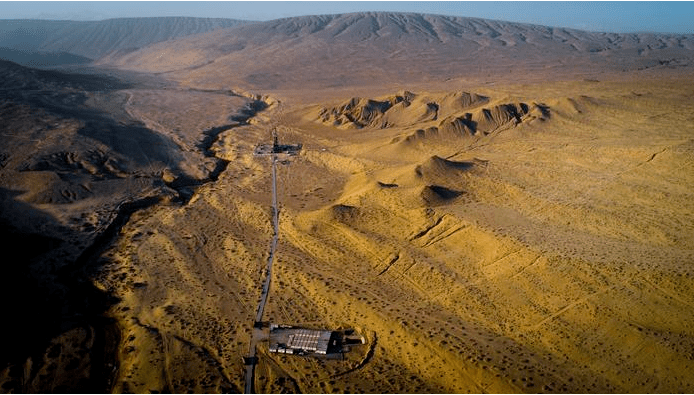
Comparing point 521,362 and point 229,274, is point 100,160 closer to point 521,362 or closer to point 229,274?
point 229,274

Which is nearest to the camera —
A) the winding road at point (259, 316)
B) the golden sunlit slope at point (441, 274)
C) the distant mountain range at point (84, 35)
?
the golden sunlit slope at point (441, 274)

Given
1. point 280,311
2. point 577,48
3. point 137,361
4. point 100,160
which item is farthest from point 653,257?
point 577,48

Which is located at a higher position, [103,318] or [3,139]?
[3,139]

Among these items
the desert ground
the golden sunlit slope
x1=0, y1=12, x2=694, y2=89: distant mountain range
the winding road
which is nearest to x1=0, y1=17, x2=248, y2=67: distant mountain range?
x1=0, y1=12, x2=694, y2=89: distant mountain range

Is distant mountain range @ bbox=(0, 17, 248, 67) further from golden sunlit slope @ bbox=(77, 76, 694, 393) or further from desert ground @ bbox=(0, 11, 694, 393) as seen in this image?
golden sunlit slope @ bbox=(77, 76, 694, 393)

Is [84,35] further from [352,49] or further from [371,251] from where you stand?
[371,251]

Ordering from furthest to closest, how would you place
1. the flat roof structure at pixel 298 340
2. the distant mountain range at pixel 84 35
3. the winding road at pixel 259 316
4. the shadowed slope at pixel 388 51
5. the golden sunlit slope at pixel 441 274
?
the distant mountain range at pixel 84 35
the shadowed slope at pixel 388 51
the flat roof structure at pixel 298 340
the winding road at pixel 259 316
the golden sunlit slope at pixel 441 274

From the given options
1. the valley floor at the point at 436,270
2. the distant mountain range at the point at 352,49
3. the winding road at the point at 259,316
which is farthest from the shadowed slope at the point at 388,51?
the winding road at the point at 259,316

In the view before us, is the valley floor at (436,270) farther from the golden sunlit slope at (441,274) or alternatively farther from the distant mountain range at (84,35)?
the distant mountain range at (84,35)
